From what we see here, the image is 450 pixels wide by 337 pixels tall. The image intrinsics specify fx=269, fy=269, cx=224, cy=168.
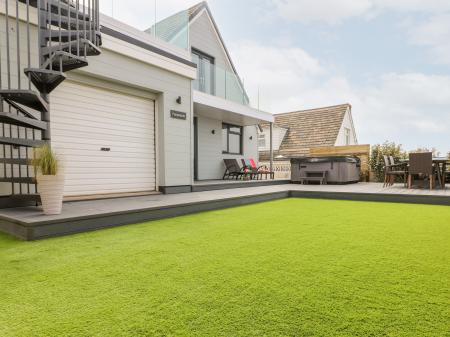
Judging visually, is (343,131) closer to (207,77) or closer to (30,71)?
(207,77)

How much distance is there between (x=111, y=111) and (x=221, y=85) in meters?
4.31

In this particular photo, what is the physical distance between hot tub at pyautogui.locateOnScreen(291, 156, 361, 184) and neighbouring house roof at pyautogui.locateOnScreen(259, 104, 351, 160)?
5918mm

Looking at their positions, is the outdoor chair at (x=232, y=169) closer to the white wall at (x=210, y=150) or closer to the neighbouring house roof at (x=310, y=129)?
the white wall at (x=210, y=150)

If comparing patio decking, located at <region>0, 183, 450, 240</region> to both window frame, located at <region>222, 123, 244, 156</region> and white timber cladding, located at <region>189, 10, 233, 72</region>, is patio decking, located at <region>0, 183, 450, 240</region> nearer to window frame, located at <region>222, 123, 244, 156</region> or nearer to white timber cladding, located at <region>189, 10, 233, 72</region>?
window frame, located at <region>222, 123, 244, 156</region>

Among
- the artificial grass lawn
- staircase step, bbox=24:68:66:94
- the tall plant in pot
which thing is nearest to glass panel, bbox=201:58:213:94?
staircase step, bbox=24:68:66:94

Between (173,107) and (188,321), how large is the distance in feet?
18.5

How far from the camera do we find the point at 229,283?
5.84 ft

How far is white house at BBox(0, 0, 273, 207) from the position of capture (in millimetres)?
3951

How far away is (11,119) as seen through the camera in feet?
10.8

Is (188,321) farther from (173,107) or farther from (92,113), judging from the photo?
(173,107)

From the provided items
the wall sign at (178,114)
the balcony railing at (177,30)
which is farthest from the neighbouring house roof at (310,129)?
the wall sign at (178,114)

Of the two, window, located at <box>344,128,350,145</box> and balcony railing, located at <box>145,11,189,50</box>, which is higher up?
balcony railing, located at <box>145,11,189,50</box>

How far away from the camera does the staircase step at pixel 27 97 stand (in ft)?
10.4

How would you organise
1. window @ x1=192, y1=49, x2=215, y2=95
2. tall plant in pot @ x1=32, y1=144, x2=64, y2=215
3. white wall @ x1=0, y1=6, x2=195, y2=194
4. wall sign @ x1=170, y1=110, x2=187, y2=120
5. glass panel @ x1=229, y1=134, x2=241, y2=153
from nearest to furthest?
tall plant in pot @ x1=32, y1=144, x2=64, y2=215, white wall @ x1=0, y1=6, x2=195, y2=194, wall sign @ x1=170, y1=110, x2=187, y2=120, window @ x1=192, y1=49, x2=215, y2=95, glass panel @ x1=229, y1=134, x2=241, y2=153
